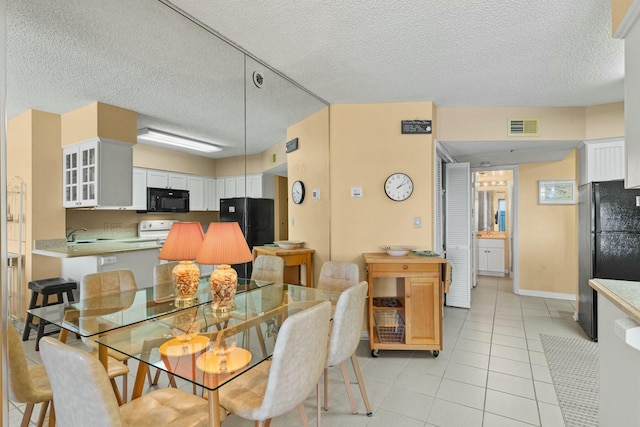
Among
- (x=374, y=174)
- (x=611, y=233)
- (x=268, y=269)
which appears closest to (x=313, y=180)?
(x=374, y=174)

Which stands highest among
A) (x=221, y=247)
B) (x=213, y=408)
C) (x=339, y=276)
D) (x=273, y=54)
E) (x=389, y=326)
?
(x=273, y=54)

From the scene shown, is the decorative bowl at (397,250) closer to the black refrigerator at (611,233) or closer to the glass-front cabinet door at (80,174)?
the black refrigerator at (611,233)

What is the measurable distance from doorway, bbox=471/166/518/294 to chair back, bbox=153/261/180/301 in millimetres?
5855

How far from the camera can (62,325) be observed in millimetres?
1543

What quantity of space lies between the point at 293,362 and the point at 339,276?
1381 mm

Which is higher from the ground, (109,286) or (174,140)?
(174,140)

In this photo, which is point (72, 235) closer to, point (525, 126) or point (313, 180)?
point (313, 180)

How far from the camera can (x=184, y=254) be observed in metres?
1.91

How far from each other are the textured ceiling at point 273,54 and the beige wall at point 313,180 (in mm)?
270

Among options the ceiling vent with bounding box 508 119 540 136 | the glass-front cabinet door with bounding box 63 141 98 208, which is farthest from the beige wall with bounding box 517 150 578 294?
the glass-front cabinet door with bounding box 63 141 98 208

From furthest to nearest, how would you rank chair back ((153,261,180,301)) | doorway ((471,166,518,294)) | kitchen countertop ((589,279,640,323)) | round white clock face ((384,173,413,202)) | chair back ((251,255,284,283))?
doorway ((471,166,518,294)) → round white clock face ((384,173,413,202)) → chair back ((251,255,284,283)) → chair back ((153,261,180,301)) → kitchen countertop ((589,279,640,323))

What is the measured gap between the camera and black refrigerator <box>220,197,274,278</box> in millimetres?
2484

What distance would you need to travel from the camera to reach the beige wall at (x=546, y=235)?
4945mm

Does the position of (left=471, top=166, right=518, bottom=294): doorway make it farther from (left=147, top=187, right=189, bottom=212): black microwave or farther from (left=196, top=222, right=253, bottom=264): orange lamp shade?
(left=147, top=187, right=189, bottom=212): black microwave
